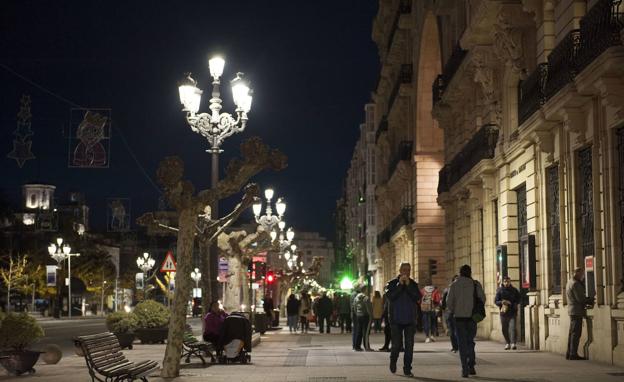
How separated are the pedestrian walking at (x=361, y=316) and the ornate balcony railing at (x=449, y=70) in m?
10.3

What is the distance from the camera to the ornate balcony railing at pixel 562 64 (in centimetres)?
2034

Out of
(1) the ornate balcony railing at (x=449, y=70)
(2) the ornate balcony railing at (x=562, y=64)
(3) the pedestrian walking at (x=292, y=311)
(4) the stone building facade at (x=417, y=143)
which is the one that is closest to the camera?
(2) the ornate balcony railing at (x=562, y=64)

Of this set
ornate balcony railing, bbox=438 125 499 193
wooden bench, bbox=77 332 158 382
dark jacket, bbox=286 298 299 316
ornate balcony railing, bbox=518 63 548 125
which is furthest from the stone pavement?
dark jacket, bbox=286 298 299 316

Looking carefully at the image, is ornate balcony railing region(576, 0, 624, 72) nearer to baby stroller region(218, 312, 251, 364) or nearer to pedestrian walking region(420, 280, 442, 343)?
baby stroller region(218, 312, 251, 364)

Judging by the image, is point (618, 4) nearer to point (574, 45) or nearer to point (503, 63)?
point (574, 45)

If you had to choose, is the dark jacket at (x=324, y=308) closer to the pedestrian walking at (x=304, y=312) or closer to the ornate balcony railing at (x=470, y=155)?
the pedestrian walking at (x=304, y=312)

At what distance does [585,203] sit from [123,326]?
12476mm

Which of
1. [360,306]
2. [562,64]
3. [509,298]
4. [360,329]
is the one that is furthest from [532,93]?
[360,329]

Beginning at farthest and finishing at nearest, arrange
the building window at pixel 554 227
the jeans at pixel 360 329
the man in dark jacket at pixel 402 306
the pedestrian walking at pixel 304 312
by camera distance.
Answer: the pedestrian walking at pixel 304 312
the jeans at pixel 360 329
the building window at pixel 554 227
the man in dark jacket at pixel 402 306

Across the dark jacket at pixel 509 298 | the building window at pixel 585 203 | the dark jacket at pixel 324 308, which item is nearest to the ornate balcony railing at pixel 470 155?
the dark jacket at pixel 509 298

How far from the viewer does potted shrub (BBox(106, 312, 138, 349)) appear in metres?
27.3

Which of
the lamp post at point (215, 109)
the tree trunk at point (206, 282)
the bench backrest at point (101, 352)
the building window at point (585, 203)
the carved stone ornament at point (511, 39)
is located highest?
the carved stone ornament at point (511, 39)

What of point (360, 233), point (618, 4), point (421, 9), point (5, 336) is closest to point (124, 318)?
point (5, 336)

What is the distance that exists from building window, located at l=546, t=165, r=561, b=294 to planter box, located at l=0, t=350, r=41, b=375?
37.1 feet
